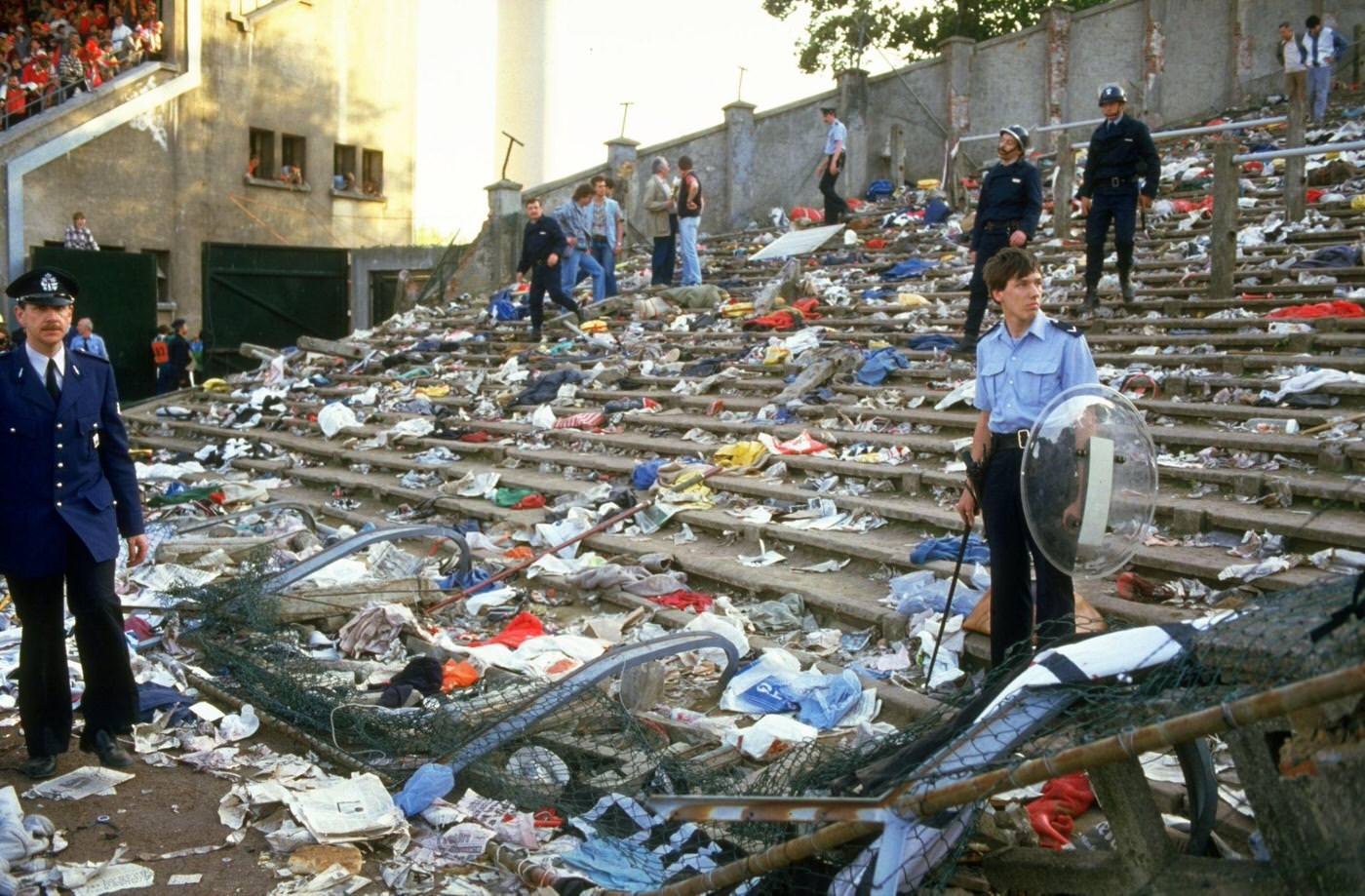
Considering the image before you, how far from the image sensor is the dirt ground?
4.20 m

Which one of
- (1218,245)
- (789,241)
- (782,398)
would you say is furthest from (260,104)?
(1218,245)

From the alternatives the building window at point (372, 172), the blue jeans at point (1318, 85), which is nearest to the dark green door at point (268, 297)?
the building window at point (372, 172)

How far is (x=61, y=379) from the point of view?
518 centimetres

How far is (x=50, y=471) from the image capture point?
5062mm

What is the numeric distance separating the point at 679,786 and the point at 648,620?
2.67m

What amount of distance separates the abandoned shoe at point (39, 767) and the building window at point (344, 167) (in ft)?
77.9

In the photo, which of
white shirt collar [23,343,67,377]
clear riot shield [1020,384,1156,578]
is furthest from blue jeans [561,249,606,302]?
clear riot shield [1020,384,1156,578]

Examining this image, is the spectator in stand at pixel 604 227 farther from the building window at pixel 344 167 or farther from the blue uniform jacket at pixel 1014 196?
the building window at pixel 344 167

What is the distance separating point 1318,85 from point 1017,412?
18.0 m

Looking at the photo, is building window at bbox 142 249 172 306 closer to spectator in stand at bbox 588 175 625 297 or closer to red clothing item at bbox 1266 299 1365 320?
spectator in stand at bbox 588 175 625 297

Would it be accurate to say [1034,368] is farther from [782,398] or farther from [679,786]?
[782,398]

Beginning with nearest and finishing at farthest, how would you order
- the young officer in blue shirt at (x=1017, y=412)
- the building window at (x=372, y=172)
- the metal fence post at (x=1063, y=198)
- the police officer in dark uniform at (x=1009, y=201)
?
the young officer in blue shirt at (x=1017, y=412)
the police officer in dark uniform at (x=1009, y=201)
the metal fence post at (x=1063, y=198)
the building window at (x=372, y=172)

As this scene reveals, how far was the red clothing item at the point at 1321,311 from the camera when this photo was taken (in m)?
9.38

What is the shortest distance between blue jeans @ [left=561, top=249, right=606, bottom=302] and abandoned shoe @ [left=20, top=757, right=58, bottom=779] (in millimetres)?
12610
